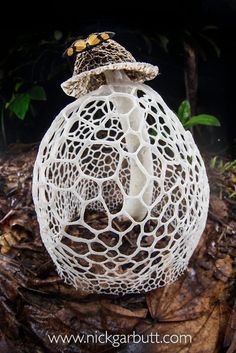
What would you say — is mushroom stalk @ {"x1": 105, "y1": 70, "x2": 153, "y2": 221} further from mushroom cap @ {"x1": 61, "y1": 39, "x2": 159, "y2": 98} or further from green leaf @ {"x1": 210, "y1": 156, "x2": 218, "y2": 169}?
green leaf @ {"x1": 210, "y1": 156, "x2": 218, "y2": 169}

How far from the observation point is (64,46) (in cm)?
120

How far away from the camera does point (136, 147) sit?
77 centimetres

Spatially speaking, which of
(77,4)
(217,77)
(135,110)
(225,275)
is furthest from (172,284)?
(217,77)

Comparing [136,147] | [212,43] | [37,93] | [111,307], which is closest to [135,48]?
[212,43]

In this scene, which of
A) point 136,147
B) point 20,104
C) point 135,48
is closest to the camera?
point 136,147

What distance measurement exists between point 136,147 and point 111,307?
11.8 inches

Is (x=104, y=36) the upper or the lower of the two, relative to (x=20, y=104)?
upper

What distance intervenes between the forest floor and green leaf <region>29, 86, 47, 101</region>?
0.60 metres

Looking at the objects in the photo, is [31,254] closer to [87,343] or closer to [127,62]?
[87,343]

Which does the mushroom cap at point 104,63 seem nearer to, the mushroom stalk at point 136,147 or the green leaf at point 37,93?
the mushroom stalk at point 136,147

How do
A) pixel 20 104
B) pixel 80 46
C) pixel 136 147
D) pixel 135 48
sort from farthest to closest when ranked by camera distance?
pixel 20 104
pixel 135 48
pixel 136 147
pixel 80 46

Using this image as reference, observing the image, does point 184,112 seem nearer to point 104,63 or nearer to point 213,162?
point 213,162

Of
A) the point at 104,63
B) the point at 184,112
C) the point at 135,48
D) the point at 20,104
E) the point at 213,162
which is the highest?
the point at 104,63

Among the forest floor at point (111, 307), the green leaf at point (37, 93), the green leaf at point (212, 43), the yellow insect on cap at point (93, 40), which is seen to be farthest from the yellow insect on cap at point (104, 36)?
the green leaf at point (37, 93)
